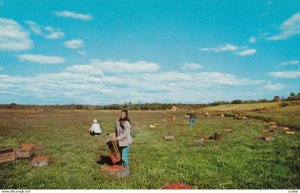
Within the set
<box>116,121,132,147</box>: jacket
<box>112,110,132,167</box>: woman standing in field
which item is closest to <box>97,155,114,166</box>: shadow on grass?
<box>112,110,132,167</box>: woman standing in field

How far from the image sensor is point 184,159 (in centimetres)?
1480

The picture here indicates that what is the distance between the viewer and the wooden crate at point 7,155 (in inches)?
566

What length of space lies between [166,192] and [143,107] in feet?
249

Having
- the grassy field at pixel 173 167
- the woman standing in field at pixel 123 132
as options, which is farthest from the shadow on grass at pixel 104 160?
the woman standing in field at pixel 123 132

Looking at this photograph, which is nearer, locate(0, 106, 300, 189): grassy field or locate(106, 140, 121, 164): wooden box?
locate(0, 106, 300, 189): grassy field

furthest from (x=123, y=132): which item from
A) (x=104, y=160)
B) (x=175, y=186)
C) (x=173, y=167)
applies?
(x=175, y=186)

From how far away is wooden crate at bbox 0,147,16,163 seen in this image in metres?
14.4

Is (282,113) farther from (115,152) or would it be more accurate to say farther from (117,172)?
(117,172)

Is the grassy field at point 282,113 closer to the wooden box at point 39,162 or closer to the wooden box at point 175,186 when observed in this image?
the wooden box at point 175,186

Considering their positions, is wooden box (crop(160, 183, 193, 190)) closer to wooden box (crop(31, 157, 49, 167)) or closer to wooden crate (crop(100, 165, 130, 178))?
wooden crate (crop(100, 165, 130, 178))

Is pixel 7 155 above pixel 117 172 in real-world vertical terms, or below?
above

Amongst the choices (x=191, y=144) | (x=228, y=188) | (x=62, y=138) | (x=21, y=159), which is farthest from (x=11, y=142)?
(x=228, y=188)

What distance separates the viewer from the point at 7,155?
48.0ft

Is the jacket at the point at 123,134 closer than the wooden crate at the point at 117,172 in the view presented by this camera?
No
